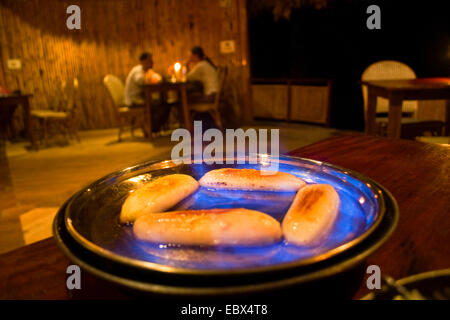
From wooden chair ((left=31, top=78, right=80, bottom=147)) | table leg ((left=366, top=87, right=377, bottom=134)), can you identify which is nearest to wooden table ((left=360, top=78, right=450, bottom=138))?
table leg ((left=366, top=87, right=377, bottom=134))

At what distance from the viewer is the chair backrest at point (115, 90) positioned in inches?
224

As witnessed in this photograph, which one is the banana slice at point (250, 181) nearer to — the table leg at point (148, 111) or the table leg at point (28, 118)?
the table leg at point (148, 111)

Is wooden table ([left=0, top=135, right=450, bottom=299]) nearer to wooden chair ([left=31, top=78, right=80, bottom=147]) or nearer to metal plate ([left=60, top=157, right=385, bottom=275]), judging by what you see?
metal plate ([left=60, top=157, right=385, bottom=275])

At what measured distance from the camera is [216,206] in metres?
0.66

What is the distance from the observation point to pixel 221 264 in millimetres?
458

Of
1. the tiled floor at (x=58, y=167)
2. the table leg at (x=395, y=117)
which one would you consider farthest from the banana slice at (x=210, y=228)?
the table leg at (x=395, y=117)

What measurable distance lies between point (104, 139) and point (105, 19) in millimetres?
2718

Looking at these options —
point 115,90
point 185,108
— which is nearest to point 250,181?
point 185,108

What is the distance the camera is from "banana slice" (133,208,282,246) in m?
0.50

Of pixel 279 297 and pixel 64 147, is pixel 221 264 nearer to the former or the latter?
pixel 279 297

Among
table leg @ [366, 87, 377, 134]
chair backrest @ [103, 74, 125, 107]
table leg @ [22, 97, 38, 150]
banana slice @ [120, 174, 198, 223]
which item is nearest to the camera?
banana slice @ [120, 174, 198, 223]

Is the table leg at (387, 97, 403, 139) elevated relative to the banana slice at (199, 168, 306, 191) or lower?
lower

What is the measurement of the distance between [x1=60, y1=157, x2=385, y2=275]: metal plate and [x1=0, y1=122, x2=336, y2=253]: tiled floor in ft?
6.64
